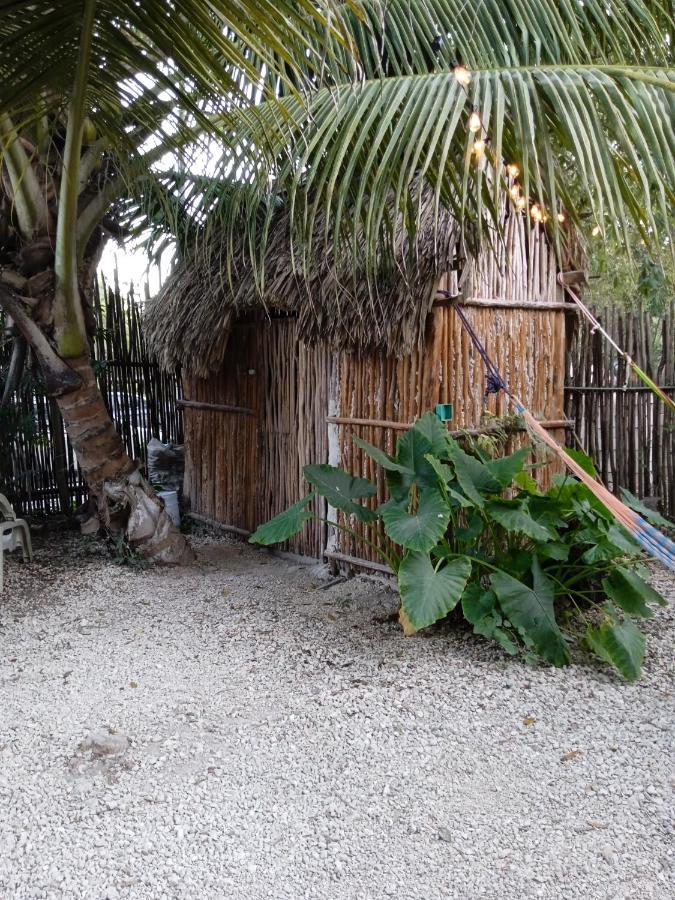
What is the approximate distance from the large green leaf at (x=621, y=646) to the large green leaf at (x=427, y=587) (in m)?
0.55

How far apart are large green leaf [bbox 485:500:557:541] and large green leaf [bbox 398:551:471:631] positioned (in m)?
0.23

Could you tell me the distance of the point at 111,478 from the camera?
413cm

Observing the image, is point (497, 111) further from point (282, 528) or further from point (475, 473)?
point (282, 528)

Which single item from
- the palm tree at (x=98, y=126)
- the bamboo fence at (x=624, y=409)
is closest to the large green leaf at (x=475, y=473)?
the palm tree at (x=98, y=126)

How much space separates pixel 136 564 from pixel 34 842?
248cm

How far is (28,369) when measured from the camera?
17.1 feet

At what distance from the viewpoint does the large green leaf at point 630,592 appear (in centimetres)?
287

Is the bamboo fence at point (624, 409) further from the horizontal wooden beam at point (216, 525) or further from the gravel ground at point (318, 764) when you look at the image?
the horizontal wooden beam at point (216, 525)

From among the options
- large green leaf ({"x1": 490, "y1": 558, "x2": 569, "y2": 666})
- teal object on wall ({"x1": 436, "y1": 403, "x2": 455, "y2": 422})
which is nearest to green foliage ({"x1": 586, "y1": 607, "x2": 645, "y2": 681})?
large green leaf ({"x1": 490, "y1": 558, "x2": 569, "y2": 666})

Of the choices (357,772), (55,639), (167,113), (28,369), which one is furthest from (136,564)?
(167,113)

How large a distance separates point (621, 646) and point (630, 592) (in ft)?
1.21

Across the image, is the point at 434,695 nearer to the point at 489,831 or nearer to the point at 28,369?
the point at 489,831

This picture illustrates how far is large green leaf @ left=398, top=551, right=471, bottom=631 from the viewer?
2551 millimetres

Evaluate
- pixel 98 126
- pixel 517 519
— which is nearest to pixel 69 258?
pixel 98 126
